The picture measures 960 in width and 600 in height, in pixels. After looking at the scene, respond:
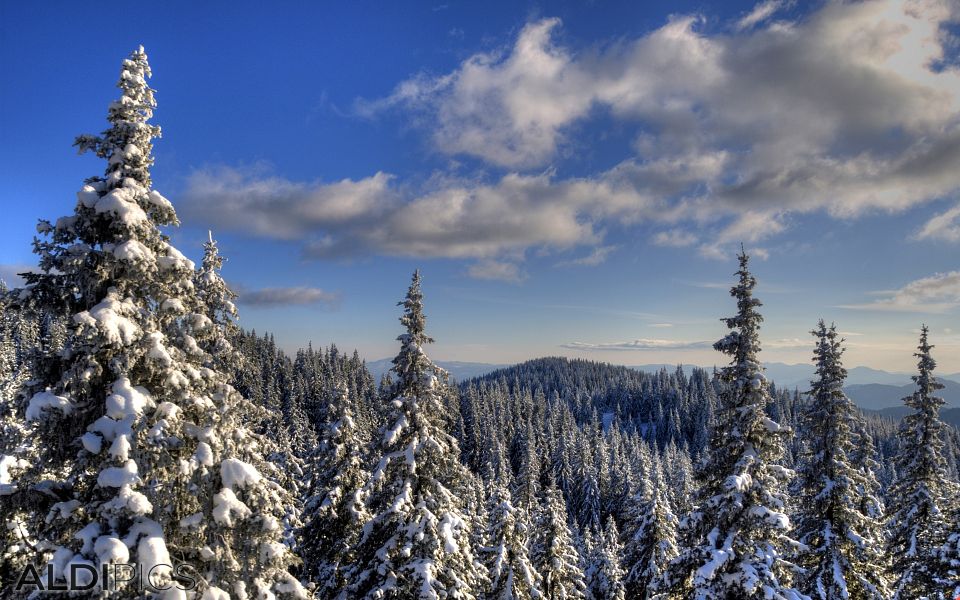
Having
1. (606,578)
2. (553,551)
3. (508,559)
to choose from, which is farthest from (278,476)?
(606,578)

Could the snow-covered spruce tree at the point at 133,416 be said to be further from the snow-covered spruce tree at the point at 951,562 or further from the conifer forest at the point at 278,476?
the snow-covered spruce tree at the point at 951,562

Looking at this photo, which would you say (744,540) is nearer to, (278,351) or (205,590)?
(205,590)

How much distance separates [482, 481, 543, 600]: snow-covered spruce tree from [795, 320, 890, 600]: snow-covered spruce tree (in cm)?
1217

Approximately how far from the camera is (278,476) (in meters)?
13.0

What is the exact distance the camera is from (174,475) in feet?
27.8

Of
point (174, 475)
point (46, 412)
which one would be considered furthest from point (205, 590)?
point (46, 412)

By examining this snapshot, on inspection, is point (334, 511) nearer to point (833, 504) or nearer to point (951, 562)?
point (833, 504)

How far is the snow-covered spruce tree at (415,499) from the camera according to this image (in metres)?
15.3

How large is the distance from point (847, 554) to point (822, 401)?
20.3ft

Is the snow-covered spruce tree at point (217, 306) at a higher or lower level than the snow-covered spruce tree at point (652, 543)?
higher

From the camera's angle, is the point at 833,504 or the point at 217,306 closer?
the point at 217,306

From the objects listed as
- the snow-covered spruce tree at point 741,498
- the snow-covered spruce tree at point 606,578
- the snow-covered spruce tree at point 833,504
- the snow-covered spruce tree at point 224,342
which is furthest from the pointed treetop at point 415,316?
the snow-covered spruce tree at point 606,578

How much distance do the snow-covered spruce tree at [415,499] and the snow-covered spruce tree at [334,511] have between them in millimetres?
3870

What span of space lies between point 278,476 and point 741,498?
13.6 metres
